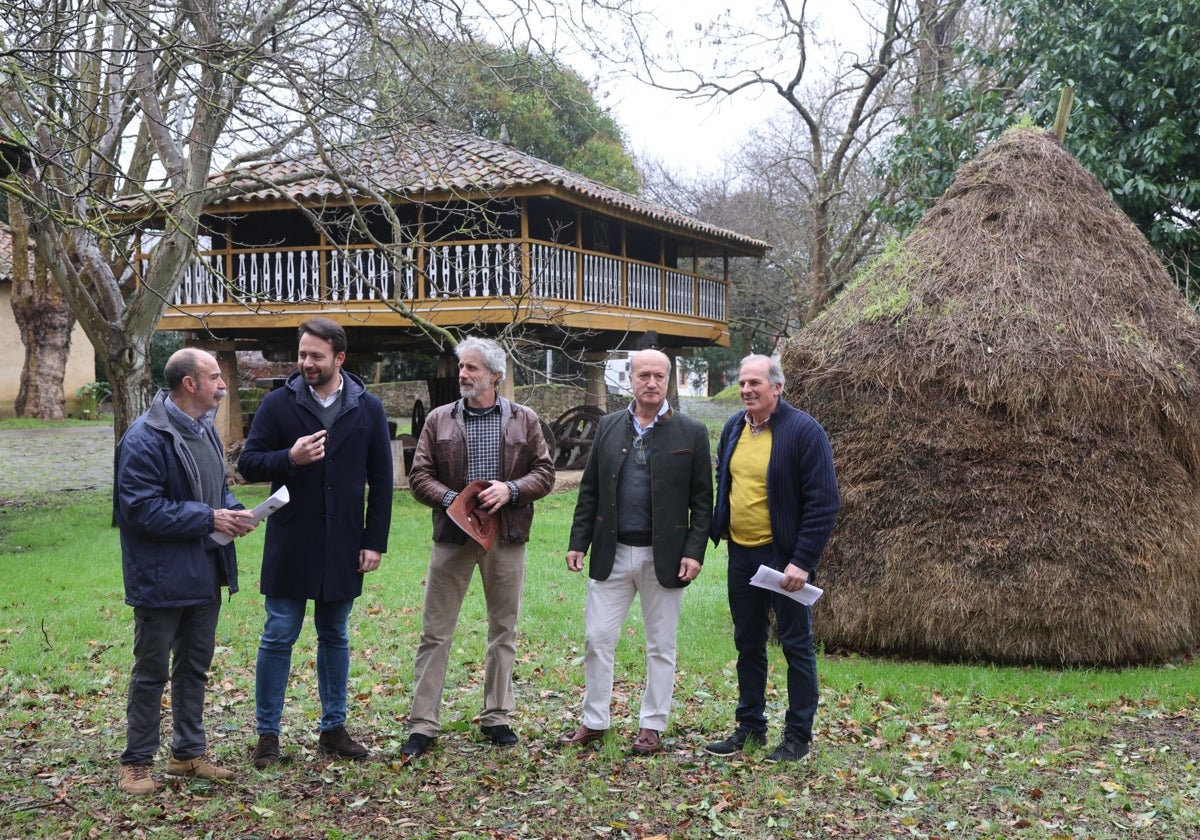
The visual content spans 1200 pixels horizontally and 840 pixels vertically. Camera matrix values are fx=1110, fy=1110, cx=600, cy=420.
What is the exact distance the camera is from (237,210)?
58.1 ft

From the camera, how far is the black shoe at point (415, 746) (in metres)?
5.06

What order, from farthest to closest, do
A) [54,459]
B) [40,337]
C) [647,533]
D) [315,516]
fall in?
[40,337]
[54,459]
[647,533]
[315,516]

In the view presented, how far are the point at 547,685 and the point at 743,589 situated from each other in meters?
1.99

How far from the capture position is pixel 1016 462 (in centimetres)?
702

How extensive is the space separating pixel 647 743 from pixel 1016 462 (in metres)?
3.26

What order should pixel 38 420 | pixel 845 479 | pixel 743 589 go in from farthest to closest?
pixel 38 420
pixel 845 479
pixel 743 589

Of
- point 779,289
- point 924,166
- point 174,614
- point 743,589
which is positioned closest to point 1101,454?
point 743,589

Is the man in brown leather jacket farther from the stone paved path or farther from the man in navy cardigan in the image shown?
the stone paved path

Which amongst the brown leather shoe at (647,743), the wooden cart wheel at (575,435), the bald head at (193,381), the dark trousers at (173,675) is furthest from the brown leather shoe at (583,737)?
the wooden cart wheel at (575,435)

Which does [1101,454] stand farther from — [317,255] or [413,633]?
[317,255]

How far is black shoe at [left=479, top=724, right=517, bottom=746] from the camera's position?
528 centimetres

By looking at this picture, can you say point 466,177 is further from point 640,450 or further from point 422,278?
point 640,450

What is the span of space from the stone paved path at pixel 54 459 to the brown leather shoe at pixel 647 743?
13.8 metres

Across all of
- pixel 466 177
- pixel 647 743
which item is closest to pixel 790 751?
pixel 647 743
